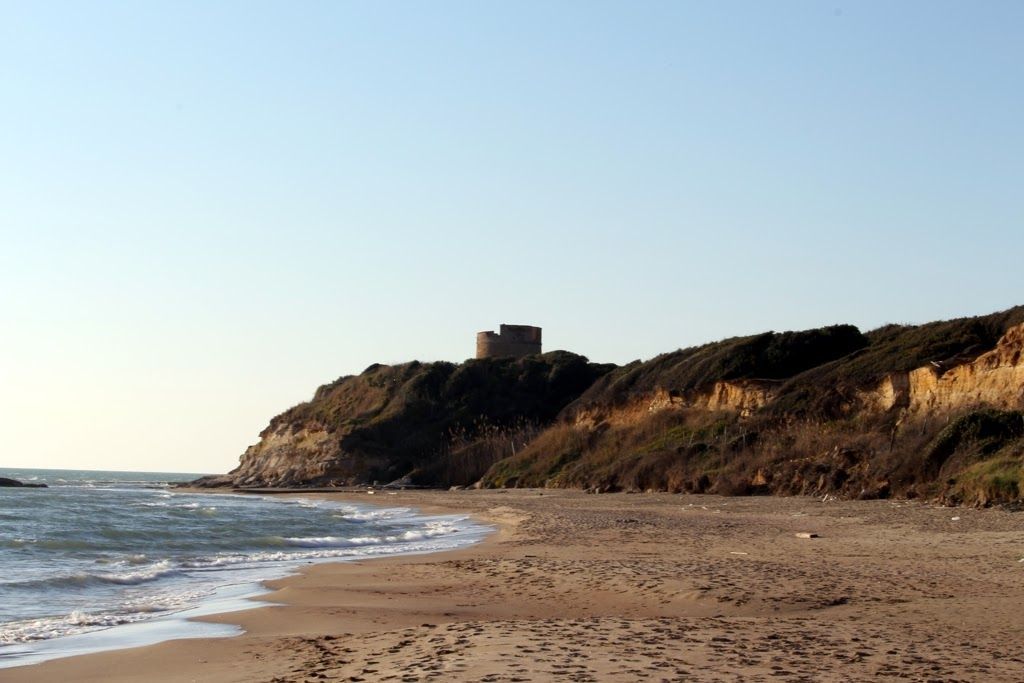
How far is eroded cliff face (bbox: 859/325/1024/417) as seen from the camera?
27.3m

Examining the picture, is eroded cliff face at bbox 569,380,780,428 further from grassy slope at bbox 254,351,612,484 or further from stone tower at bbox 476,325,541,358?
stone tower at bbox 476,325,541,358

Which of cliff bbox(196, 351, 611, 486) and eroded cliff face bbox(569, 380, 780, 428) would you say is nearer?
eroded cliff face bbox(569, 380, 780, 428)

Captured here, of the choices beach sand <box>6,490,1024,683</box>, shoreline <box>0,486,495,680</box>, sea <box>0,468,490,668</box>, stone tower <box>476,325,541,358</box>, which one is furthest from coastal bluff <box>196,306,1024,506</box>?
shoreline <box>0,486,495,680</box>

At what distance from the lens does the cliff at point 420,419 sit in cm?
5812

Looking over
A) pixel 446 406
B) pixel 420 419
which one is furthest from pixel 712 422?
pixel 420 419

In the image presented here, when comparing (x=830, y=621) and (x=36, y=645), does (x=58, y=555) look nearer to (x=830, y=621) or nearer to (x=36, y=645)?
(x=36, y=645)

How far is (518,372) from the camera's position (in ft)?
204

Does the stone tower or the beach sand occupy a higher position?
the stone tower

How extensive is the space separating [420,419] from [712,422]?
25.7 meters

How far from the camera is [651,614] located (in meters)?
10.3

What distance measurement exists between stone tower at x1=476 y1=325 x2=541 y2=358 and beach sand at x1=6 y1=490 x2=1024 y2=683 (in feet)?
177

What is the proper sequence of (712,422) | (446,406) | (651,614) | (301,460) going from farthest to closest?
(301,460)
(446,406)
(712,422)
(651,614)

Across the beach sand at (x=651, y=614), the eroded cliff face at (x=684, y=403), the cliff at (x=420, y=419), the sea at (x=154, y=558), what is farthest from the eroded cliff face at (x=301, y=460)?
the beach sand at (x=651, y=614)

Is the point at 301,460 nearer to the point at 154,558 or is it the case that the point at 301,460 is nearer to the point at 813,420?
the point at 813,420
